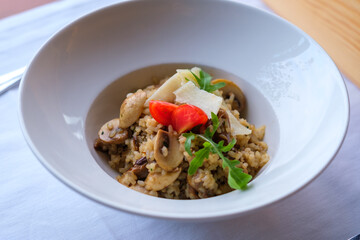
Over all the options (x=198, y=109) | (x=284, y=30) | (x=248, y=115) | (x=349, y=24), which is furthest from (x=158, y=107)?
(x=349, y=24)

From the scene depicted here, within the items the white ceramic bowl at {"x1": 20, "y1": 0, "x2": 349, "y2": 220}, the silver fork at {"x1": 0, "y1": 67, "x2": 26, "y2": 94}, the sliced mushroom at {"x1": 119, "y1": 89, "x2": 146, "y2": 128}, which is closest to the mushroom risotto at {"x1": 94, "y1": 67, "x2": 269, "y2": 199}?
the sliced mushroom at {"x1": 119, "y1": 89, "x2": 146, "y2": 128}

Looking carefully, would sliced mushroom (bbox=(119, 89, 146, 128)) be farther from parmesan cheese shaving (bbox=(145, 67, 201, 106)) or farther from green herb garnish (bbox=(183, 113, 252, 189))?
green herb garnish (bbox=(183, 113, 252, 189))

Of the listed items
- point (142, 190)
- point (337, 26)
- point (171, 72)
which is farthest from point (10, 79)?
point (337, 26)

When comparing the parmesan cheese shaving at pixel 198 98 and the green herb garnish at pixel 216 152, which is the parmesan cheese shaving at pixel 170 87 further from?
the green herb garnish at pixel 216 152

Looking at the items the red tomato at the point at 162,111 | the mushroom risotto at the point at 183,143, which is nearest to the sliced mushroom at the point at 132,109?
the mushroom risotto at the point at 183,143

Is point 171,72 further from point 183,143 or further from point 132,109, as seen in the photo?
point 183,143

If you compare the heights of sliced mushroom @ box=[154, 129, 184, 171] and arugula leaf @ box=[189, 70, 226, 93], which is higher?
arugula leaf @ box=[189, 70, 226, 93]
